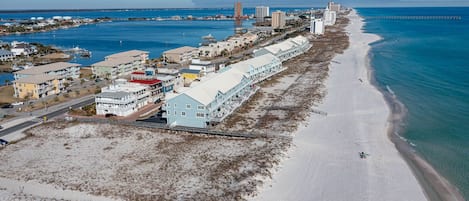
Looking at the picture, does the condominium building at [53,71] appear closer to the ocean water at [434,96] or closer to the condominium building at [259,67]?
the condominium building at [259,67]

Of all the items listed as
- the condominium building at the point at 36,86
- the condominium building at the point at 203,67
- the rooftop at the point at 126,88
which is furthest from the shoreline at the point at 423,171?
the condominium building at the point at 36,86

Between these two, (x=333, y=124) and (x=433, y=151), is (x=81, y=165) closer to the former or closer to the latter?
(x=333, y=124)

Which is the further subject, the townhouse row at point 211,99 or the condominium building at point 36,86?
the condominium building at point 36,86

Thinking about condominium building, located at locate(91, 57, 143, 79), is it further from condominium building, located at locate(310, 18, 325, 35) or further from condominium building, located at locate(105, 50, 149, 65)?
condominium building, located at locate(310, 18, 325, 35)

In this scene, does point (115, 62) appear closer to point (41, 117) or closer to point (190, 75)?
point (190, 75)

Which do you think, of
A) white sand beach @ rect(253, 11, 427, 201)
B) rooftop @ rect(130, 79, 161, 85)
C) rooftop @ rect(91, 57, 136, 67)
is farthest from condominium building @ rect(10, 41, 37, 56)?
white sand beach @ rect(253, 11, 427, 201)

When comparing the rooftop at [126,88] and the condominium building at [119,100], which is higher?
the rooftop at [126,88]

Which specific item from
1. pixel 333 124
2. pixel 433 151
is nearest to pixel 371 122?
pixel 333 124
